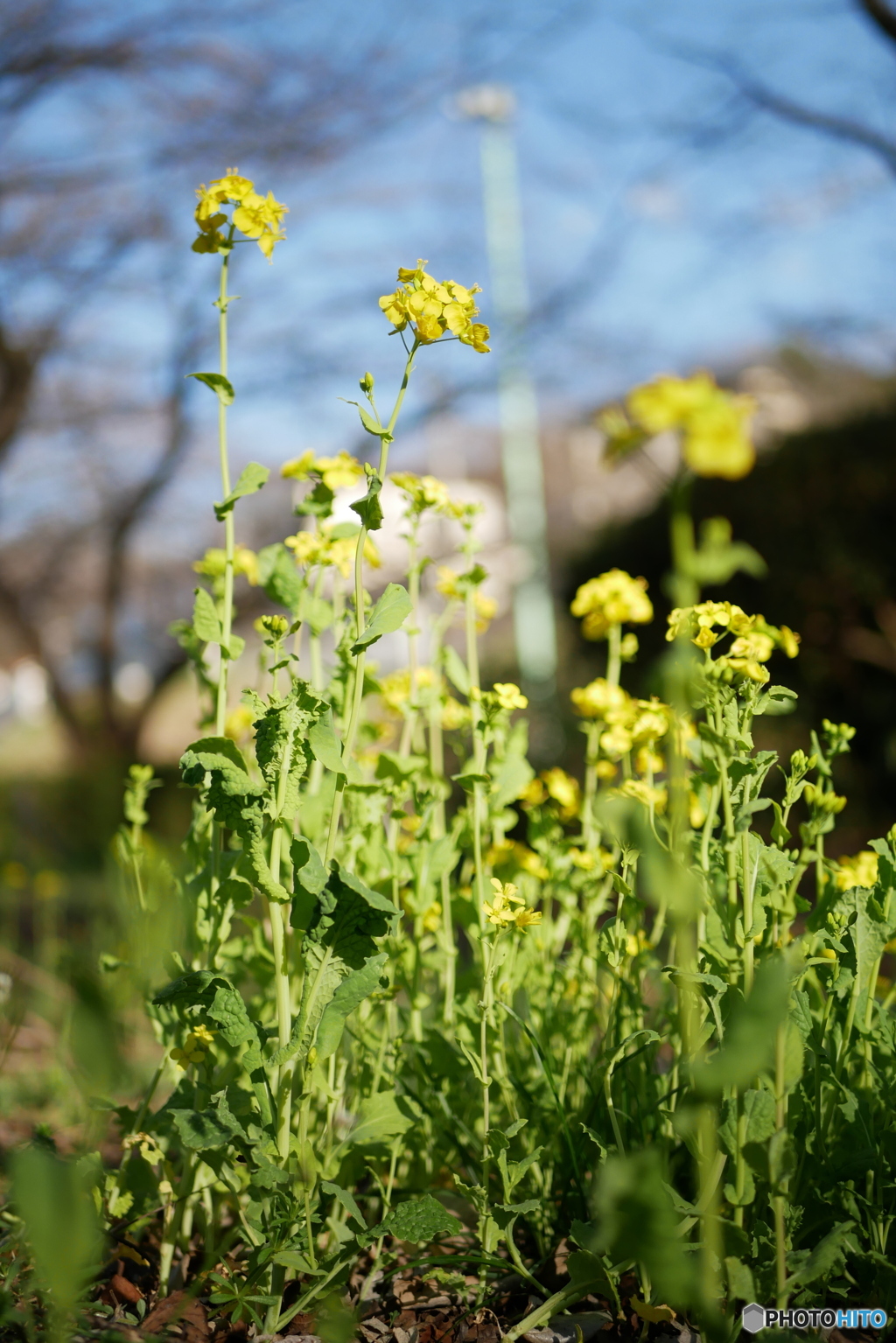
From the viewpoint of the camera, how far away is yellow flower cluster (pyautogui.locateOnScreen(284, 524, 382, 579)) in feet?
4.40

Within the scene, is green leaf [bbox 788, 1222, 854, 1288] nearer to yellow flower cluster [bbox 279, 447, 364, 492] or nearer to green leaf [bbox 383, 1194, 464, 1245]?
green leaf [bbox 383, 1194, 464, 1245]

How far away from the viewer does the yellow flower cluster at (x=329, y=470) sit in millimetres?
1366

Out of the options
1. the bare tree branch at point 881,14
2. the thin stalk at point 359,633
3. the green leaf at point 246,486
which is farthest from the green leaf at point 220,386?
the bare tree branch at point 881,14

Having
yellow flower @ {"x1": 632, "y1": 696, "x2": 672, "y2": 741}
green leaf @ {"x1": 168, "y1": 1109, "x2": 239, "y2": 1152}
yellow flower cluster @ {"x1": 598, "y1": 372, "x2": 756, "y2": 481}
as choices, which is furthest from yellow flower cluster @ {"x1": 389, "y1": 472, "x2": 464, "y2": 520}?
green leaf @ {"x1": 168, "y1": 1109, "x2": 239, "y2": 1152}

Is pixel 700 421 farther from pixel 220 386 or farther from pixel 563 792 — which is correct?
pixel 563 792

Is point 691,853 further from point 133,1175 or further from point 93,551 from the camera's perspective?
point 93,551

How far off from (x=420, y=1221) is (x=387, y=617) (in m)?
0.65

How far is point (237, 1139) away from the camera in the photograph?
103 centimetres

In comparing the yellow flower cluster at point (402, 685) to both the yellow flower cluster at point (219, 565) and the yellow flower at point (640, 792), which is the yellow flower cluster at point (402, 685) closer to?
the yellow flower cluster at point (219, 565)

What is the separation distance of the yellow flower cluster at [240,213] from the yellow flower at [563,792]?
0.84 metres

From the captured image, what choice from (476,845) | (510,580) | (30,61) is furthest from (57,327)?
(476,845)

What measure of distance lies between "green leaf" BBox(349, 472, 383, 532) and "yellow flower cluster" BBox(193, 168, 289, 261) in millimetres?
351

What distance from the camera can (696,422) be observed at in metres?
0.63

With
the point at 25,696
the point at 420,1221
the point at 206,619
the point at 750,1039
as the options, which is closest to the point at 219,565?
the point at 206,619
